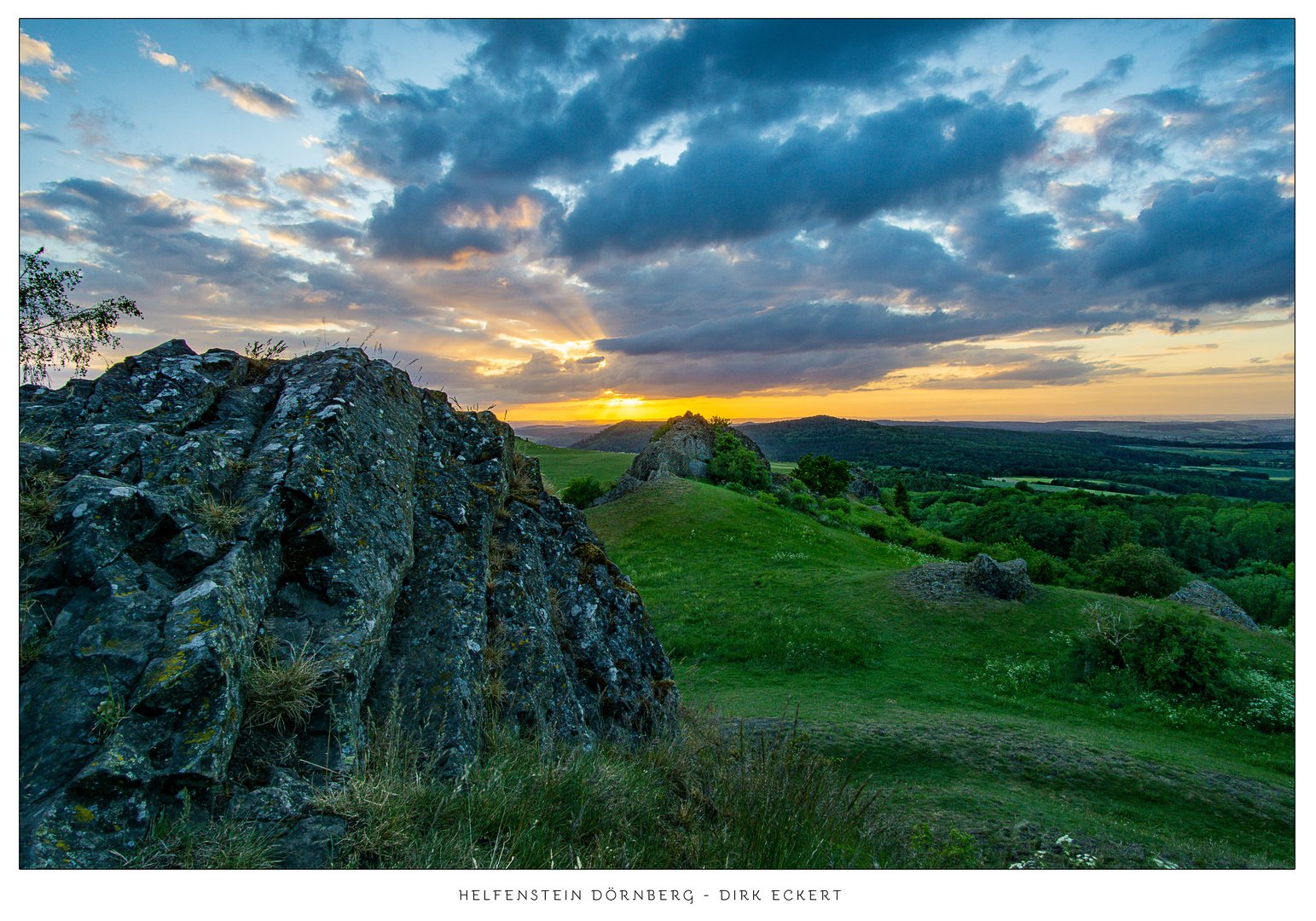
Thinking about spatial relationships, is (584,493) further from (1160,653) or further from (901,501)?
(901,501)

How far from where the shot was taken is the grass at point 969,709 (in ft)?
27.1

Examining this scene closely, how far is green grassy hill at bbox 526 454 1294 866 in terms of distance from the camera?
812 centimetres

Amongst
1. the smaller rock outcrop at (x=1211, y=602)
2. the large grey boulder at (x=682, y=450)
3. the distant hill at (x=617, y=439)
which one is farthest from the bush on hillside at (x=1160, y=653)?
the distant hill at (x=617, y=439)

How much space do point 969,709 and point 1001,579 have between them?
8777mm

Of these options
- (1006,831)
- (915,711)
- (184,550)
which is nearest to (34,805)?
(184,550)

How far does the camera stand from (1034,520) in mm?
62688

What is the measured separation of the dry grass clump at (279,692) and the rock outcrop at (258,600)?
2 cm

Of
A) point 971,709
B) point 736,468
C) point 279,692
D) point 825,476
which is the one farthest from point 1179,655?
point 825,476

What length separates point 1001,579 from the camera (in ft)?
69.8

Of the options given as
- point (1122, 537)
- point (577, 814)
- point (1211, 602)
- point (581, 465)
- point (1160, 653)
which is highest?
point (581, 465)

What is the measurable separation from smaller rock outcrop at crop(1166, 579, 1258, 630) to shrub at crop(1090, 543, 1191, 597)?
1.72 meters

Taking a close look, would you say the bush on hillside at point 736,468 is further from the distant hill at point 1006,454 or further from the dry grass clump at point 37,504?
the dry grass clump at point 37,504

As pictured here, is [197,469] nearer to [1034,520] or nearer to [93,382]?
[93,382]

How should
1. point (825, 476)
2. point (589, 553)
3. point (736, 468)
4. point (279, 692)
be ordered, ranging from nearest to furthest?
point (279, 692)
point (589, 553)
point (736, 468)
point (825, 476)
